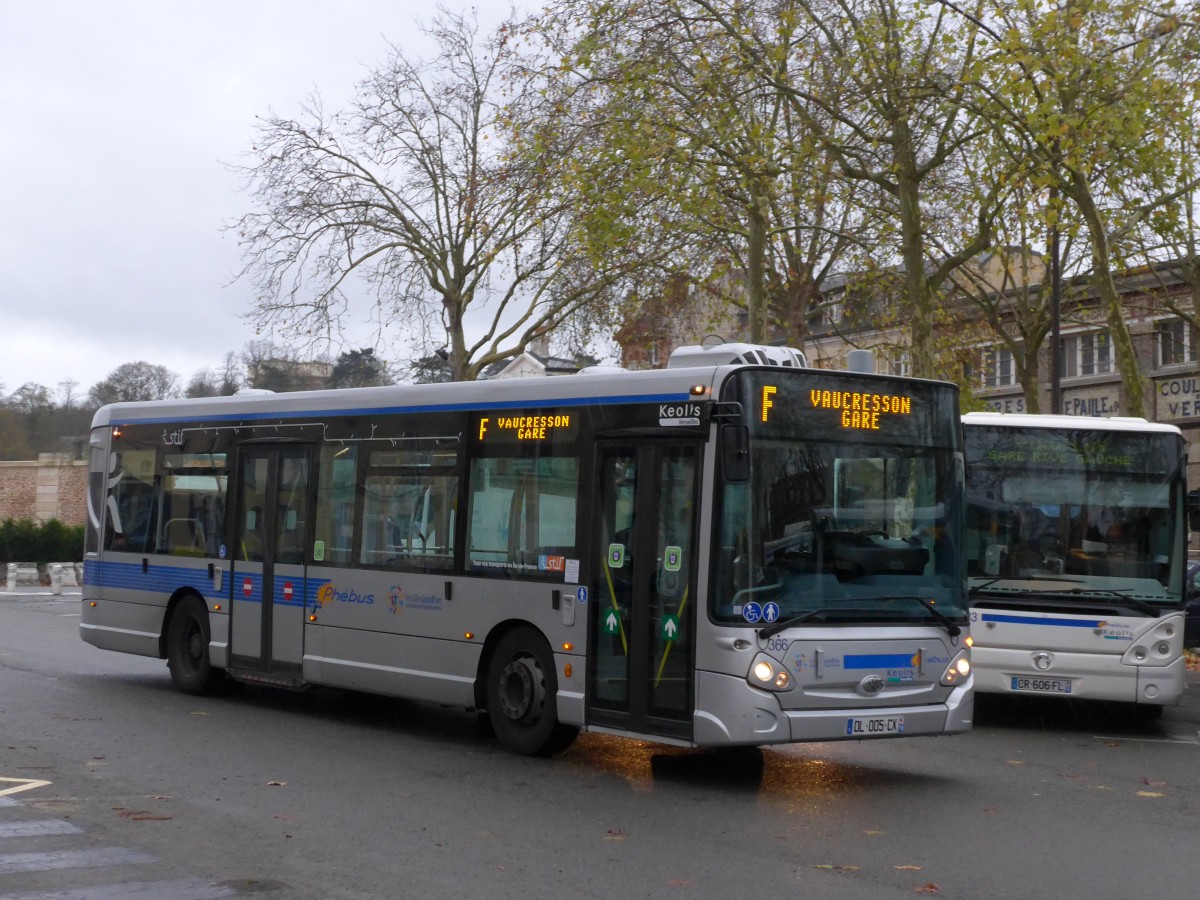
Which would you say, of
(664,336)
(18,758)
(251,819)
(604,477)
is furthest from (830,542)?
(664,336)

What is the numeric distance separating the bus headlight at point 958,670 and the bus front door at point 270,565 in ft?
20.0

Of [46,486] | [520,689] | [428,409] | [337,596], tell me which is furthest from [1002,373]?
[520,689]

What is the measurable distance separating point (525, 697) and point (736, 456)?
2.77 metres

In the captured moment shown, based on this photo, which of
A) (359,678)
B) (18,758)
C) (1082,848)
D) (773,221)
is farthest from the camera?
(773,221)

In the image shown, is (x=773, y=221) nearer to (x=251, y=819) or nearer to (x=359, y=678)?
(x=359, y=678)

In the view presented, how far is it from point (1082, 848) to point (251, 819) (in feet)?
15.4

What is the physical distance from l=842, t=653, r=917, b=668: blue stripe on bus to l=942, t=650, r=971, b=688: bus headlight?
0.35 meters

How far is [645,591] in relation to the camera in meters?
10.4

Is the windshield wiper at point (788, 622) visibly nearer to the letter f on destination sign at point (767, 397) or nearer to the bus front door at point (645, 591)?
the bus front door at point (645, 591)

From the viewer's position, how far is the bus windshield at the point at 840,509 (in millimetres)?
9875

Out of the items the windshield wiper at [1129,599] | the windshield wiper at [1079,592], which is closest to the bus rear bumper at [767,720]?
the windshield wiper at [1079,592]

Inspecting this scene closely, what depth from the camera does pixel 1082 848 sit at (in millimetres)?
8203

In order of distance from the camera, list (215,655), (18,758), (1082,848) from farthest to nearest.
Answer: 1. (215,655)
2. (18,758)
3. (1082,848)

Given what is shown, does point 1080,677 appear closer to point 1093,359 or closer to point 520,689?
point 520,689
